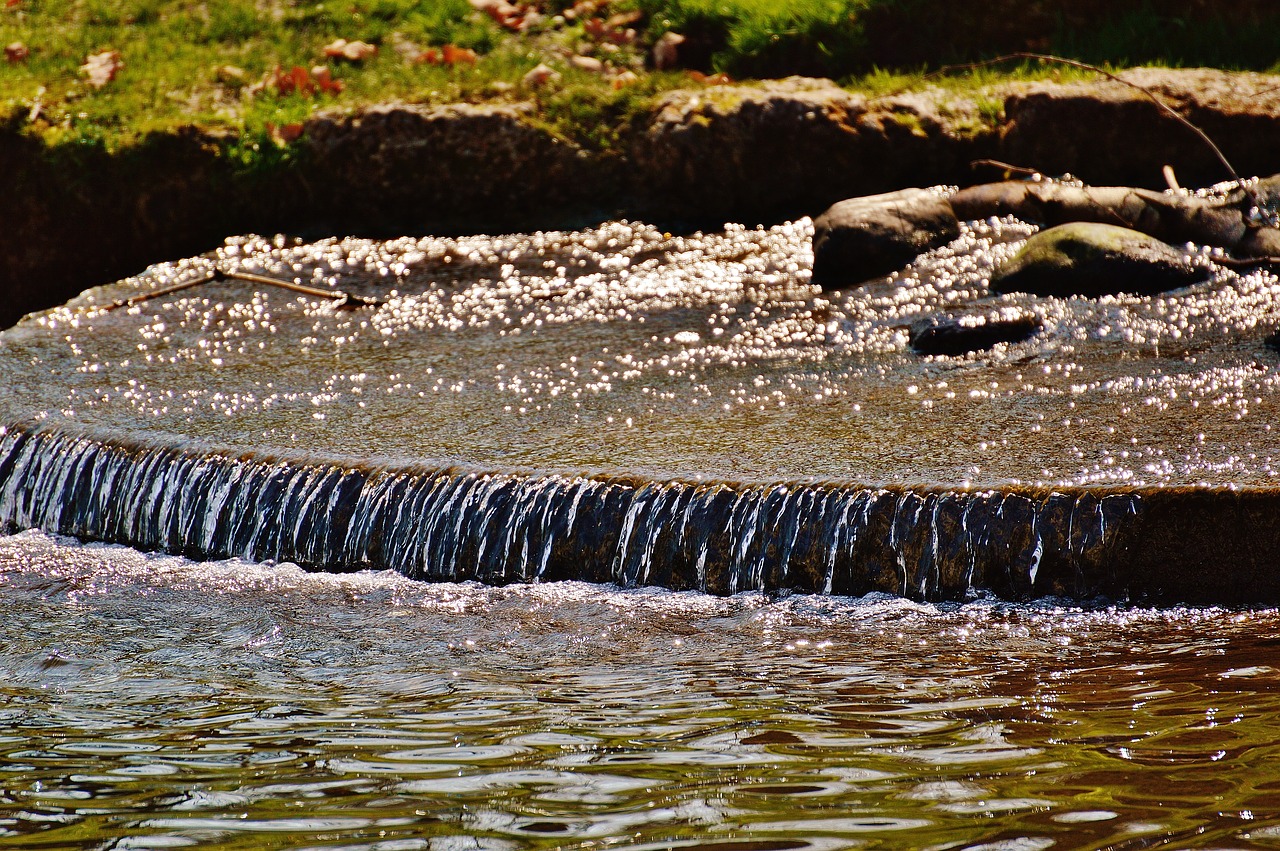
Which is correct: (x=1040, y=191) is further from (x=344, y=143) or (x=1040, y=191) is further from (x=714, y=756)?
(x=714, y=756)

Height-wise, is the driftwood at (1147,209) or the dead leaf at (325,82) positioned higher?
the dead leaf at (325,82)

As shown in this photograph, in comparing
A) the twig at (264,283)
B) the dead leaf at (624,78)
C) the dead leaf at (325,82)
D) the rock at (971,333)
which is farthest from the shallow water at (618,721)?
the dead leaf at (325,82)

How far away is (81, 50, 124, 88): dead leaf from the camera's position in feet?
35.4

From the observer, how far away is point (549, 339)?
23.8ft

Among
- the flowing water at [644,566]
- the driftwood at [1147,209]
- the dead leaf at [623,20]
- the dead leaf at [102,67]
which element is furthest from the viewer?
the dead leaf at [623,20]

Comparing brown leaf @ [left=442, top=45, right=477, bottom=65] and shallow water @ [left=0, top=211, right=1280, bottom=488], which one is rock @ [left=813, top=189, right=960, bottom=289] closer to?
shallow water @ [left=0, top=211, right=1280, bottom=488]

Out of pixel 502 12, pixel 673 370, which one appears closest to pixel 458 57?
pixel 502 12

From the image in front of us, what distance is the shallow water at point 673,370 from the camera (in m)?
5.22

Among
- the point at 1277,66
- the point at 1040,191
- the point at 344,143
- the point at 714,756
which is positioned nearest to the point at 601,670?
the point at 714,756

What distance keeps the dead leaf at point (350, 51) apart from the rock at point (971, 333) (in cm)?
586

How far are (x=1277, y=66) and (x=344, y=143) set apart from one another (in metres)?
6.08

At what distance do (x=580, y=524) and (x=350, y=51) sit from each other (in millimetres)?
6829

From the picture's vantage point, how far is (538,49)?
10.9 m

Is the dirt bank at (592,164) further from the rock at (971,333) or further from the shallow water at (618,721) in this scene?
the shallow water at (618,721)
